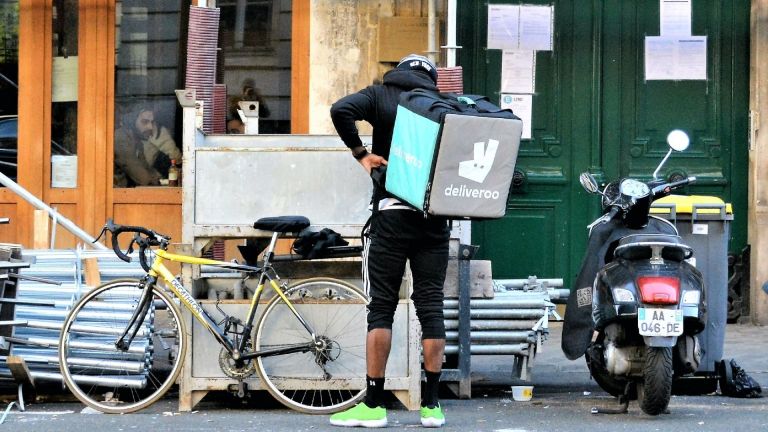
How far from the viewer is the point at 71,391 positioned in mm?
7582

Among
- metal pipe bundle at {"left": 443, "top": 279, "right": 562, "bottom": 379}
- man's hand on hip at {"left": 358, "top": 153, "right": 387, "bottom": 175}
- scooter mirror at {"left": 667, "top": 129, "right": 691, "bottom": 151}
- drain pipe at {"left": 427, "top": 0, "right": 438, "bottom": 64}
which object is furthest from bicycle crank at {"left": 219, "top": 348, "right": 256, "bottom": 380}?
drain pipe at {"left": 427, "top": 0, "right": 438, "bottom": 64}

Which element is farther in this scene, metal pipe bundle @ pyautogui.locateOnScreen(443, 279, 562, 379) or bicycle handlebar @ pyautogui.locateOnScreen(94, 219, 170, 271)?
metal pipe bundle @ pyautogui.locateOnScreen(443, 279, 562, 379)

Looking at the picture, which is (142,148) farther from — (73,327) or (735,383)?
(735,383)

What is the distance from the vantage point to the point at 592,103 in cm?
1109

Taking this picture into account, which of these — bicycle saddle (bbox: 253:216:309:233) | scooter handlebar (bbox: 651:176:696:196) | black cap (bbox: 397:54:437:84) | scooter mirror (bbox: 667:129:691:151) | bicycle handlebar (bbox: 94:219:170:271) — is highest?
black cap (bbox: 397:54:437:84)

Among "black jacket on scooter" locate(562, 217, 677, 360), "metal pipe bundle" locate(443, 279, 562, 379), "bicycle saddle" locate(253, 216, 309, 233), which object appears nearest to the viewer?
"bicycle saddle" locate(253, 216, 309, 233)

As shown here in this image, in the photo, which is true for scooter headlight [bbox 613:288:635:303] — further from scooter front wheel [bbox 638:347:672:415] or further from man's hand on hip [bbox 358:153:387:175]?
man's hand on hip [bbox 358:153:387:175]

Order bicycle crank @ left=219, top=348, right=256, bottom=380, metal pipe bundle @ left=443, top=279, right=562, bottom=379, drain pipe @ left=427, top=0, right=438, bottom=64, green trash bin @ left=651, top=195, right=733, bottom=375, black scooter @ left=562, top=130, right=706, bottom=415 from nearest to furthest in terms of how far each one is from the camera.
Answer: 1. black scooter @ left=562, top=130, right=706, bottom=415
2. bicycle crank @ left=219, top=348, right=256, bottom=380
3. green trash bin @ left=651, top=195, right=733, bottom=375
4. metal pipe bundle @ left=443, top=279, right=562, bottom=379
5. drain pipe @ left=427, top=0, right=438, bottom=64

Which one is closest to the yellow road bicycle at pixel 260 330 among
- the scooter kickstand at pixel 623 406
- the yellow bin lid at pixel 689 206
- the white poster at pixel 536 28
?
the scooter kickstand at pixel 623 406

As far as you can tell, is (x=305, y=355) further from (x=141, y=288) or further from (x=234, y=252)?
(x=234, y=252)

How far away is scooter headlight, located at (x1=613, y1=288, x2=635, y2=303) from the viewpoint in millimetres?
7016

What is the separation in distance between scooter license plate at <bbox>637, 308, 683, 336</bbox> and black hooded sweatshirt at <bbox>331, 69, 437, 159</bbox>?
5.08ft

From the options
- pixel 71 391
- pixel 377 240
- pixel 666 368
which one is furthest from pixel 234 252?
pixel 666 368

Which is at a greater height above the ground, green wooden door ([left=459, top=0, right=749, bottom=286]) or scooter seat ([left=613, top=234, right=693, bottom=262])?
green wooden door ([left=459, top=0, right=749, bottom=286])
